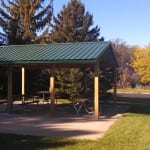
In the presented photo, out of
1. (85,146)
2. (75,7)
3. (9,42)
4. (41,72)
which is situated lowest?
(85,146)

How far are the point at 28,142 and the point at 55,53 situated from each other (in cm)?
858

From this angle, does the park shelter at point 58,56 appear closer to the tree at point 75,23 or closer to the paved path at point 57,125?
the paved path at point 57,125

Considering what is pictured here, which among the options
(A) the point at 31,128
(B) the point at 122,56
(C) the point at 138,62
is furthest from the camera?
(B) the point at 122,56

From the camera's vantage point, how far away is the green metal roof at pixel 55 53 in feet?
59.9

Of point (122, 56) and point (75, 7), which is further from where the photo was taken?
point (122, 56)

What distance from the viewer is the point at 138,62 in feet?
180

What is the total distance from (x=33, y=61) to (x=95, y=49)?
2969mm

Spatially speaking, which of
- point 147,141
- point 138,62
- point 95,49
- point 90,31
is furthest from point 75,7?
point 147,141

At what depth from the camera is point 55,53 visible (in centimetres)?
1959

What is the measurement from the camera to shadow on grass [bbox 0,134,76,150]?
10.9 m

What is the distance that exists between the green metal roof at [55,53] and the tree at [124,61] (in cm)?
4549

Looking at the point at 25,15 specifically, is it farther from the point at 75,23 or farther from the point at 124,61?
the point at 124,61

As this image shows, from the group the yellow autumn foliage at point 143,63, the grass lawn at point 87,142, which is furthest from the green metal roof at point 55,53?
the yellow autumn foliage at point 143,63

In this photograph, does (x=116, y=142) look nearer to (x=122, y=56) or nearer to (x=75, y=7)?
(x=75, y=7)
